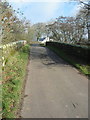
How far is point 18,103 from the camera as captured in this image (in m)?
4.77

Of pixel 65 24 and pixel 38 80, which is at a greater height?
pixel 65 24

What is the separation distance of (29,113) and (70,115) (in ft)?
4.37

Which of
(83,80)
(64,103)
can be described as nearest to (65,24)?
(83,80)

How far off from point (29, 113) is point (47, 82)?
3.06m

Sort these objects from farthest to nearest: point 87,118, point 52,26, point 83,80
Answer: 1. point 52,26
2. point 83,80
3. point 87,118

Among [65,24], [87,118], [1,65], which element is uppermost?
[65,24]

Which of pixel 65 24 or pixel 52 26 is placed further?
pixel 52 26

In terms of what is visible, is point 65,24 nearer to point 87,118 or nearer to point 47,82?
point 47,82

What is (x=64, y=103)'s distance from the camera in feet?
16.4

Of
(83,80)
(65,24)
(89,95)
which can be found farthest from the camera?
(65,24)

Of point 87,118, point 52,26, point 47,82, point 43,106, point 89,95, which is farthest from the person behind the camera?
point 52,26

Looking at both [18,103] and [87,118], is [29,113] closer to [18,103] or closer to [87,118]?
[18,103]

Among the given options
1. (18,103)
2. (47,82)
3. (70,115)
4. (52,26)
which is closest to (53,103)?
(70,115)

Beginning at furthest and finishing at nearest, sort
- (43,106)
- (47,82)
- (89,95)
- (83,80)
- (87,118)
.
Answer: (83,80) → (47,82) → (89,95) → (43,106) → (87,118)
